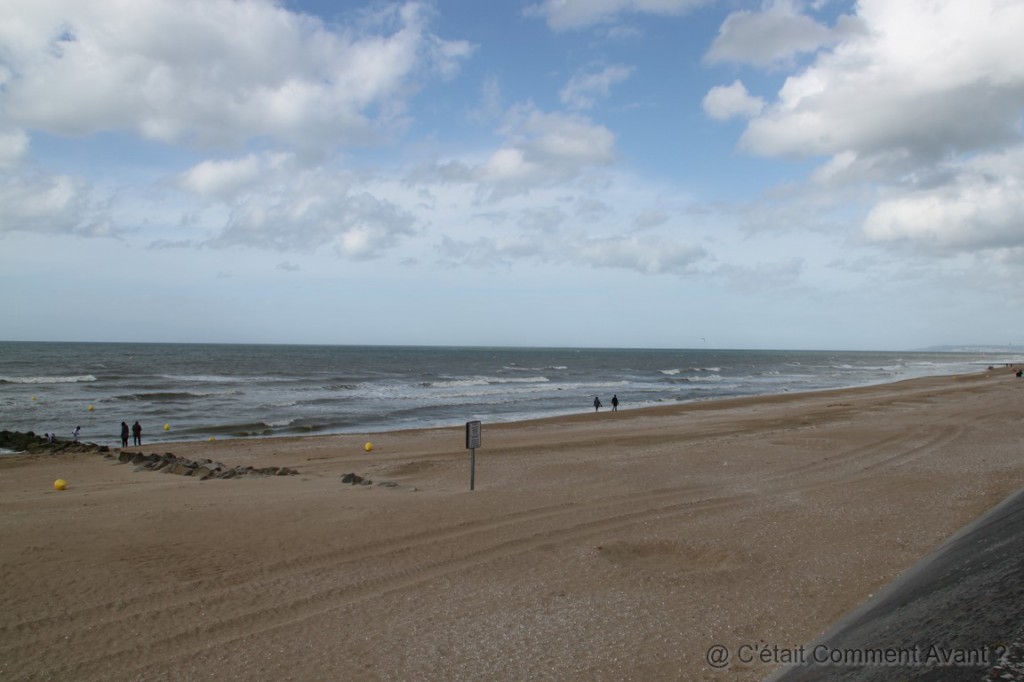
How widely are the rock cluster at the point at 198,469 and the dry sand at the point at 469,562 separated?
0.79 m

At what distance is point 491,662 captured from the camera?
5.89 metres

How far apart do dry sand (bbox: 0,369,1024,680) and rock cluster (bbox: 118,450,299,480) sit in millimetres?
790

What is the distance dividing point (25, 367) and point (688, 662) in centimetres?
8609

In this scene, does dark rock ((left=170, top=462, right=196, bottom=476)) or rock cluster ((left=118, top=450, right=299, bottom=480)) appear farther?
dark rock ((left=170, top=462, right=196, bottom=476))

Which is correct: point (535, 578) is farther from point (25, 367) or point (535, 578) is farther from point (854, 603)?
point (25, 367)

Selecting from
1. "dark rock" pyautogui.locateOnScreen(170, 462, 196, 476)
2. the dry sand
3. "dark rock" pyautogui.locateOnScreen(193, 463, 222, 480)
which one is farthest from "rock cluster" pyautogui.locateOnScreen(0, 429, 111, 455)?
"dark rock" pyautogui.locateOnScreen(193, 463, 222, 480)

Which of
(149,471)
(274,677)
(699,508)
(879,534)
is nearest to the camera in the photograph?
(274,677)

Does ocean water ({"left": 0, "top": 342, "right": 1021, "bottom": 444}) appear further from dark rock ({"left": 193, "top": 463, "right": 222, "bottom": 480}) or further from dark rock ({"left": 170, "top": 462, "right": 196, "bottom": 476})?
dark rock ({"left": 193, "top": 463, "right": 222, "bottom": 480})

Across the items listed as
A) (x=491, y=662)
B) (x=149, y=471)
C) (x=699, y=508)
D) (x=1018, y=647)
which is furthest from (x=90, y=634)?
(x=149, y=471)

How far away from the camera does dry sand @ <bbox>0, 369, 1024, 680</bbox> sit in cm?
605

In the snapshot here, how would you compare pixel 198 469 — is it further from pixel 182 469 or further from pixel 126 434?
pixel 126 434

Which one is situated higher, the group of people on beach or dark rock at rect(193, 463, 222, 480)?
dark rock at rect(193, 463, 222, 480)

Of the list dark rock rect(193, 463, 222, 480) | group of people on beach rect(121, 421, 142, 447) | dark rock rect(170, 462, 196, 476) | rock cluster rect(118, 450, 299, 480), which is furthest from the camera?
group of people on beach rect(121, 421, 142, 447)

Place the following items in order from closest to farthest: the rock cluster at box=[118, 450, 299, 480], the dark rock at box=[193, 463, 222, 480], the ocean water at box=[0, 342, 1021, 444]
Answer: the dark rock at box=[193, 463, 222, 480] → the rock cluster at box=[118, 450, 299, 480] → the ocean water at box=[0, 342, 1021, 444]
